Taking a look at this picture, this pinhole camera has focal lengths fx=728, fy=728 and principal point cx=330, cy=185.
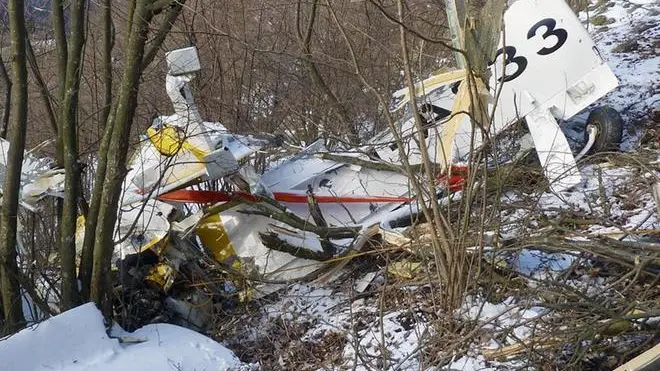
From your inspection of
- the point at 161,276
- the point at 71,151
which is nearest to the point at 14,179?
the point at 71,151

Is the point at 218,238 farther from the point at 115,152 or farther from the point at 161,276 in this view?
the point at 115,152

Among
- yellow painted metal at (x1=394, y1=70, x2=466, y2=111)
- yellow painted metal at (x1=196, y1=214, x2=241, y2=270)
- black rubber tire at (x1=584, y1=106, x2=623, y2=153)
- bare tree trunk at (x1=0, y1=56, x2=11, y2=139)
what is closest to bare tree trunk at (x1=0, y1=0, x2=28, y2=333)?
bare tree trunk at (x1=0, y1=56, x2=11, y2=139)

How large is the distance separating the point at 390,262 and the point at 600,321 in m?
1.71

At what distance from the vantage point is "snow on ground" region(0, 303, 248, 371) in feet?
15.3

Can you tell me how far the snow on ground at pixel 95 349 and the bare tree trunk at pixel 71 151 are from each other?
526mm

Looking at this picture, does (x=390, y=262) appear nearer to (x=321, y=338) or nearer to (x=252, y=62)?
(x=321, y=338)

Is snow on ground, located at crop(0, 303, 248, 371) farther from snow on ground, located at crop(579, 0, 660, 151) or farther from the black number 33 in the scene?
snow on ground, located at crop(579, 0, 660, 151)

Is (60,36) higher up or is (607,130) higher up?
(60,36)

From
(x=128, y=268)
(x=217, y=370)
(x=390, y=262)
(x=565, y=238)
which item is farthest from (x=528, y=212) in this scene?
(x=128, y=268)

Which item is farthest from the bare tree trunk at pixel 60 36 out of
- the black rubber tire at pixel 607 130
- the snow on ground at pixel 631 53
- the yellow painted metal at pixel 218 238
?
the snow on ground at pixel 631 53

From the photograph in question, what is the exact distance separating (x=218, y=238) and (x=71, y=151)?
4.43 feet

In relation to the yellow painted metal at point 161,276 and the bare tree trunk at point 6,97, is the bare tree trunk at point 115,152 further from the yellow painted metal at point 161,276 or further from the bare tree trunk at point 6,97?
the bare tree trunk at point 6,97

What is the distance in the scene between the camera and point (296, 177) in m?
6.50

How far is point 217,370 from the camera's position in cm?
474
